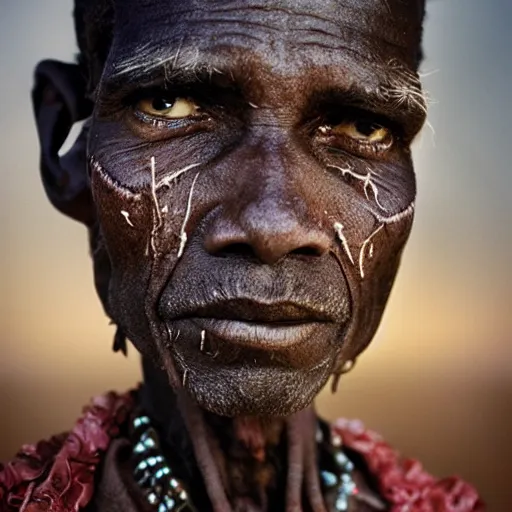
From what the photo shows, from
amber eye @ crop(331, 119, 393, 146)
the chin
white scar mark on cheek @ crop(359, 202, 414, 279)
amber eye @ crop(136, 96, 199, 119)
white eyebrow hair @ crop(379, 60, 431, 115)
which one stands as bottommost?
the chin

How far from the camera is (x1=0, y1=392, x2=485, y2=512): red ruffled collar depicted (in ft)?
5.39

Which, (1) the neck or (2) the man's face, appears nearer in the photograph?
(2) the man's face

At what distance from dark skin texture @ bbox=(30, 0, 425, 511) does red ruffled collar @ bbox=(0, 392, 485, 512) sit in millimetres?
178

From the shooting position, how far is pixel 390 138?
164cm

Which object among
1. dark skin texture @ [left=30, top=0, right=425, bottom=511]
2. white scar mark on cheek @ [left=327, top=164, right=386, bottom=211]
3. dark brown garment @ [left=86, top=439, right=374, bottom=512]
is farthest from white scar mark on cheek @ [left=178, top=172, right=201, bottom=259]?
dark brown garment @ [left=86, top=439, right=374, bottom=512]

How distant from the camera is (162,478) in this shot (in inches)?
64.9

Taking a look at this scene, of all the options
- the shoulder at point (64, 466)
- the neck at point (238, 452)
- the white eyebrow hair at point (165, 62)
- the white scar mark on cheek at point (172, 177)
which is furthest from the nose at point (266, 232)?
the shoulder at point (64, 466)

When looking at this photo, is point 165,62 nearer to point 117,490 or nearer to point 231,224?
point 231,224

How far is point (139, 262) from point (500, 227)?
7.01ft

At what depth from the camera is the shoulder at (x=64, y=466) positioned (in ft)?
5.35

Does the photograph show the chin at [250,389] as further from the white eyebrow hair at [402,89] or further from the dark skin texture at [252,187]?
the white eyebrow hair at [402,89]

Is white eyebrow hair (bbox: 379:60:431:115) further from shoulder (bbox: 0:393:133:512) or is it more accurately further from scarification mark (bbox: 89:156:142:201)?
shoulder (bbox: 0:393:133:512)

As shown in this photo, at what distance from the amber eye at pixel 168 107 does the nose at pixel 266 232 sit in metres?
0.19

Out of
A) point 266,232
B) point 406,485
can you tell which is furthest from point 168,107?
point 406,485
